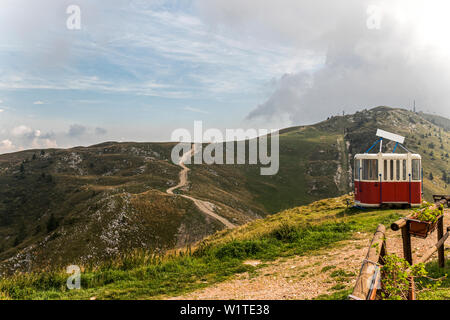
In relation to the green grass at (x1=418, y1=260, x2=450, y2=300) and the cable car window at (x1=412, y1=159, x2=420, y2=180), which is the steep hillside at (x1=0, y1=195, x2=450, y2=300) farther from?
the cable car window at (x1=412, y1=159, x2=420, y2=180)

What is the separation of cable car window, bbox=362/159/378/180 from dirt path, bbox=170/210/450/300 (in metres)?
10.4

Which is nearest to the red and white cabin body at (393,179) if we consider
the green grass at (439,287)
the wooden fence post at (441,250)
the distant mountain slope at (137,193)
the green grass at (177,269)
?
the green grass at (177,269)

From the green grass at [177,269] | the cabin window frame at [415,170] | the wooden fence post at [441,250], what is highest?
the cabin window frame at [415,170]

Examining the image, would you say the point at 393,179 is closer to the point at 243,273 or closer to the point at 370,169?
the point at 370,169

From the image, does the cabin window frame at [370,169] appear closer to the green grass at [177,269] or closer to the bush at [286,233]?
the green grass at [177,269]

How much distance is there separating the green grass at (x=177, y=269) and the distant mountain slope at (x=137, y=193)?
32.7m

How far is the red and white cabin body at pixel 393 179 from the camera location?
2189cm

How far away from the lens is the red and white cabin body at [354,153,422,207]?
71.8ft

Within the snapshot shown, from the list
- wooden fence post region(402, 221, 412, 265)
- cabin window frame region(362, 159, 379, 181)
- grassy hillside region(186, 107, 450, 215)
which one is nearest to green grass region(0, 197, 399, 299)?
wooden fence post region(402, 221, 412, 265)

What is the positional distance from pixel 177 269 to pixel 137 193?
58.2 m
